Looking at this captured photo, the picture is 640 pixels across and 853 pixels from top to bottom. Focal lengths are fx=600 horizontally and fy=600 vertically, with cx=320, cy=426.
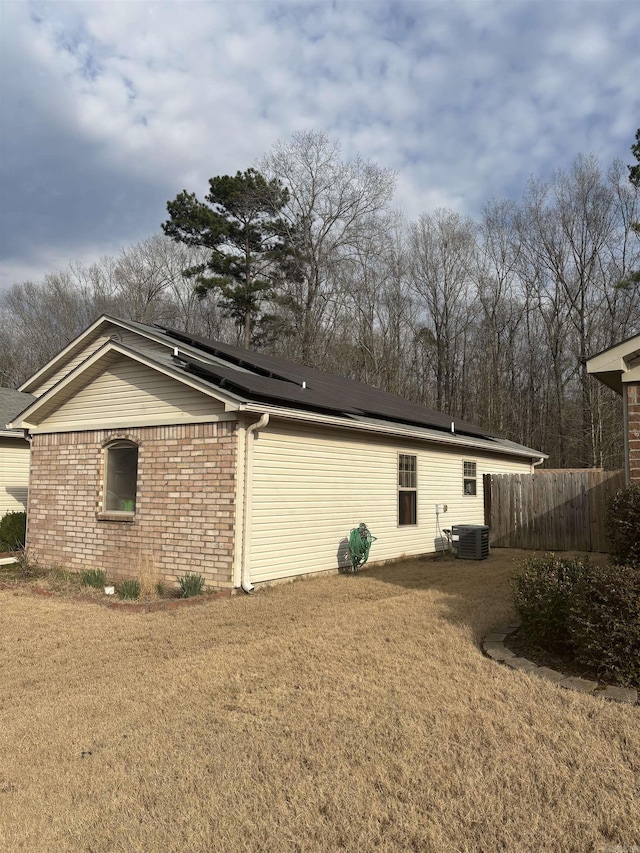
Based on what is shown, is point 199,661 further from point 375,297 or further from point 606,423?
point 375,297

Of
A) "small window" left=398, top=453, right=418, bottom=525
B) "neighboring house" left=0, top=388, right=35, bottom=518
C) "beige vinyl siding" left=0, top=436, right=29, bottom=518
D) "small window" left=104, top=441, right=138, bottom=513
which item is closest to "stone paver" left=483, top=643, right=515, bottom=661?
"small window" left=104, top=441, right=138, bottom=513

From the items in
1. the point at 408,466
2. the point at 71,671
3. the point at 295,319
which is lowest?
the point at 71,671

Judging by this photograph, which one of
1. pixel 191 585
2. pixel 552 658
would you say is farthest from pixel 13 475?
pixel 552 658

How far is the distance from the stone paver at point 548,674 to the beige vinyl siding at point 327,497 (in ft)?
15.5

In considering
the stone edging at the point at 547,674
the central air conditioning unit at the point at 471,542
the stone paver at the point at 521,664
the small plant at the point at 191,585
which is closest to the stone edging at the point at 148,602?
the small plant at the point at 191,585

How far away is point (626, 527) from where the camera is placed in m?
5.72

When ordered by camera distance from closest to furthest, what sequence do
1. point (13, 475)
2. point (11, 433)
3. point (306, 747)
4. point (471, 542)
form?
point (306, 747)
point (471, 542)
point (11, 433)
point (13, 475)

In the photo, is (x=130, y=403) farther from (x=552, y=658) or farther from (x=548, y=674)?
(x=548, y=674)

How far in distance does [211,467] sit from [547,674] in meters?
5.49

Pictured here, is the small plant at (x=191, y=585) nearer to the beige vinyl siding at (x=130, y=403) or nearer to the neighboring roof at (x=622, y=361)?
the beige vinyl siding at (x=130, y=403)

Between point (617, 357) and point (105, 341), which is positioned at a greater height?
point (105, 341)

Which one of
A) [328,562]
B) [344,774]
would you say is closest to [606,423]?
[328,562]

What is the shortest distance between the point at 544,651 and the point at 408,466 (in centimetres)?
742

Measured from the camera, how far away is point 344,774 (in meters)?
3.23
